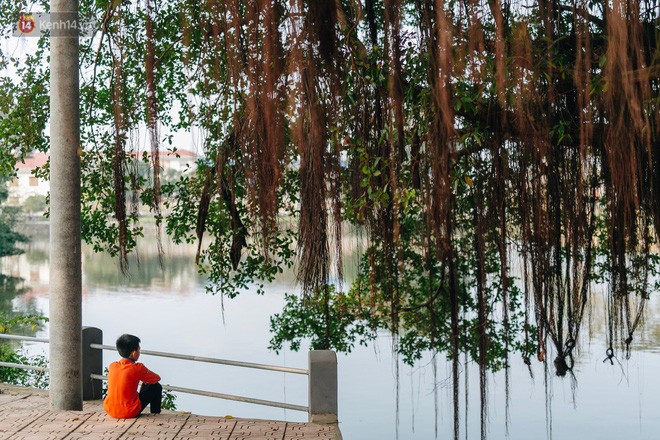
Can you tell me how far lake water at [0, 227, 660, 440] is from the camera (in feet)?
56.4

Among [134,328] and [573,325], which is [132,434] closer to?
[573,325]

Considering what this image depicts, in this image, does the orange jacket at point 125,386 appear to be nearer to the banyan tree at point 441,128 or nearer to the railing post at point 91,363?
the railing post at point 91,363

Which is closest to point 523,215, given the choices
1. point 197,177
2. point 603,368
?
point 197,177

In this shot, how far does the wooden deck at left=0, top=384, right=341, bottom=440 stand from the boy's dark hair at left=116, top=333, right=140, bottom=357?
0.52 m

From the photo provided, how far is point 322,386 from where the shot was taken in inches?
274

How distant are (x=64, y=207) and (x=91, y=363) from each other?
6.13ft

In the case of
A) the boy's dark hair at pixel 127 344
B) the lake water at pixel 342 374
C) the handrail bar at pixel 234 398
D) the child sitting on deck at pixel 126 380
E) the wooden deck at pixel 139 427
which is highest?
the boy's dark hair at pixel 127 344

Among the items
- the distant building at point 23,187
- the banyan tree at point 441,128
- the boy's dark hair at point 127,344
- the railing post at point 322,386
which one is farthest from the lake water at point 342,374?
the banyan tree at point 441,128

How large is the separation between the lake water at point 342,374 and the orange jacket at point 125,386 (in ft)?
22.4

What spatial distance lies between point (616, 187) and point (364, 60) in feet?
5.29

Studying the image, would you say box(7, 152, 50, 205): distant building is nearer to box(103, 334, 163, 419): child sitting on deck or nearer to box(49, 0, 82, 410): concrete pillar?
box(49, 0, 82, 410): concrete pillar

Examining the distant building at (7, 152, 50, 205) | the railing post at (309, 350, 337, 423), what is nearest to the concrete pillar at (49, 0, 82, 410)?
the railing post at (309, 350, 337, 423)

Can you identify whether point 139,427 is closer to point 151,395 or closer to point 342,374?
point 151,395

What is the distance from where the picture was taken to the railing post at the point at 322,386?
22.6ft
